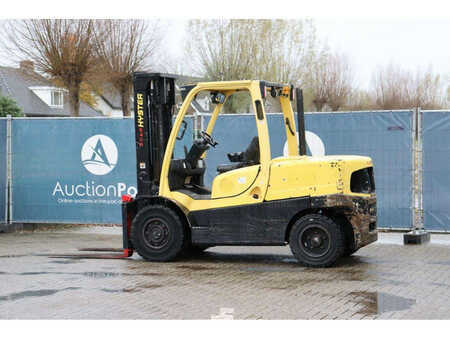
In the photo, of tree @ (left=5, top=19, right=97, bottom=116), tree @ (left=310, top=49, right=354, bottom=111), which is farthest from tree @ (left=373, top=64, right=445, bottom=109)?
tree @ (left=5, top=19, right=97, bottom=116)

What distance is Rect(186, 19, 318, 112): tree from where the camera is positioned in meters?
40.2

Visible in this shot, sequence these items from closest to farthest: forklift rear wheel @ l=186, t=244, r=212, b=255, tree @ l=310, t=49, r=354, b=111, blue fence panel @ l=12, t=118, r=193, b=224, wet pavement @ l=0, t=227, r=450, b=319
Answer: wet pavement @ l=0, t=227, r=450, b=319
forklift rear wheel @ l=186, t=244, r=212, b=255
blue fence panel @ l=12, t=118, r=193, b=224
tree @ l=310, t=49, r=354, b=111

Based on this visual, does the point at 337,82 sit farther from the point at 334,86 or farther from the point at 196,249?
the point at 196,249

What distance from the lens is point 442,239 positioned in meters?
13.8

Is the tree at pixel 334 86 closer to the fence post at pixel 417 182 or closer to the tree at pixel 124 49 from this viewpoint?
the tree at pixel 124 49

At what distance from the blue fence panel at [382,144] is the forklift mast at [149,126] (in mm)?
3023

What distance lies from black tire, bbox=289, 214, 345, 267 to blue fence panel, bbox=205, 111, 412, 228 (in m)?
3.25

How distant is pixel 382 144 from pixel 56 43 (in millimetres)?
19792

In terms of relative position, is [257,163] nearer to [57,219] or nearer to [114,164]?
[114,164]

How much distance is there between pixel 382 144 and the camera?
13.3 metres

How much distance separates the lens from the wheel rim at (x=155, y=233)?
10977mm

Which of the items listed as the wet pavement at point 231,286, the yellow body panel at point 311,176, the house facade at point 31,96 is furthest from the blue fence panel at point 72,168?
the house facade at point 31,96

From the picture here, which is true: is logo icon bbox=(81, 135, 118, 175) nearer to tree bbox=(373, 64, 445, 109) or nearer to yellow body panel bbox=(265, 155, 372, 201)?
yellow body panel bbox=(265, 155, 372, 201)

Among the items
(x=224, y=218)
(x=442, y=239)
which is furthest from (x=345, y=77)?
(x=224, y=218)
